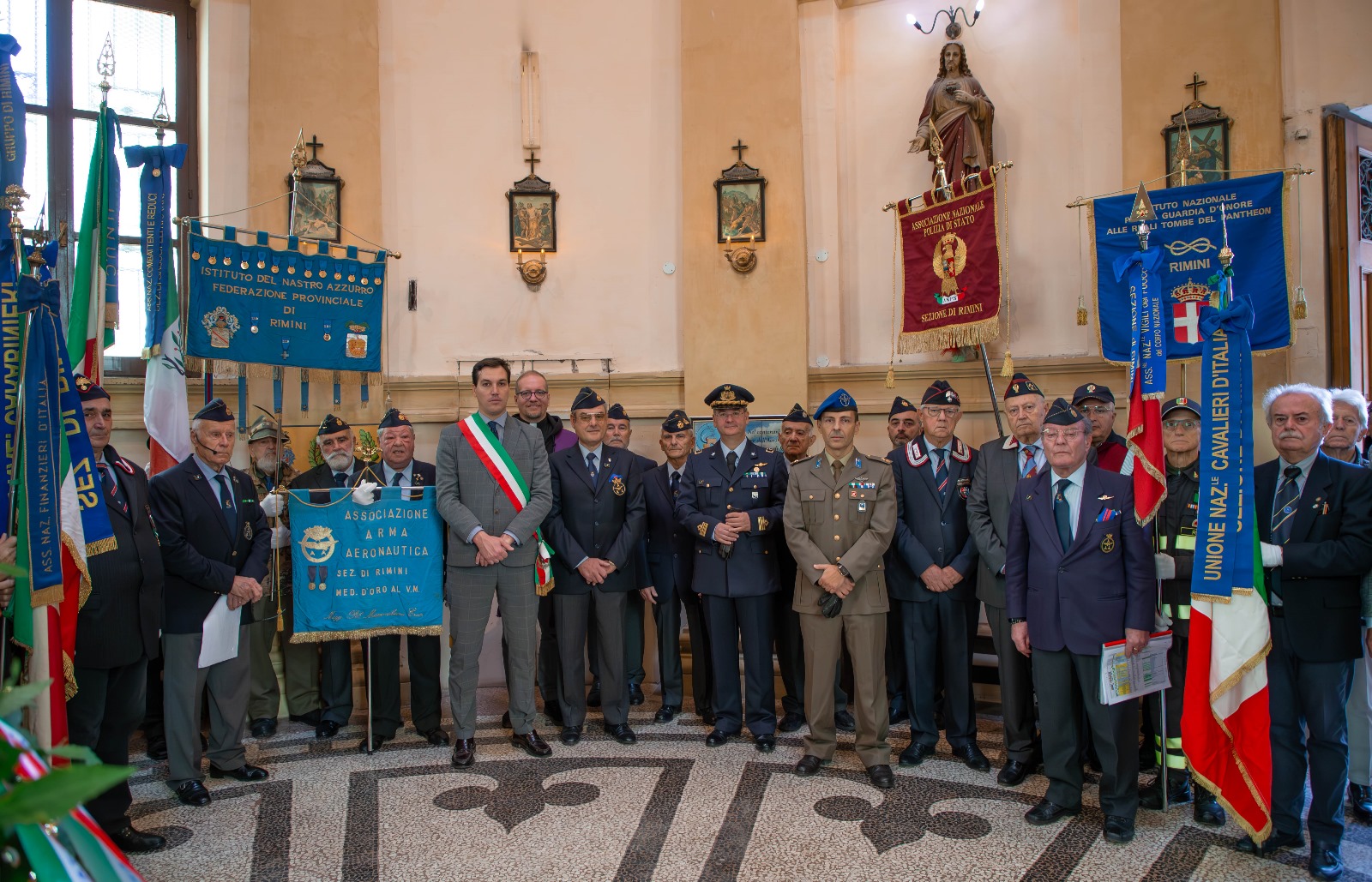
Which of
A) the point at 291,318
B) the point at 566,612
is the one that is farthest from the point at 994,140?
the point at 291,318

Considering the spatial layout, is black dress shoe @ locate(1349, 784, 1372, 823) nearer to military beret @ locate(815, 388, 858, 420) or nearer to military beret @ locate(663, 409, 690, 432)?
military beret @ locate(815, 388, 858, 420)

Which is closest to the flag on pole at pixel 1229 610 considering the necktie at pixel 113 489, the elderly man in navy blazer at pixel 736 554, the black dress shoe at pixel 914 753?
the black dress shoe at pixel 914 753

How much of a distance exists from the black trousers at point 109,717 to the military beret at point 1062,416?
134 inches

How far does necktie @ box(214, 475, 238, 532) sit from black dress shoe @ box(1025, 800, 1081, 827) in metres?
3.32

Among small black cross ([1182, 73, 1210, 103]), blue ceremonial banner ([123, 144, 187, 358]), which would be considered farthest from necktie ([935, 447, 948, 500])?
blue ceremonial banner ([123, 144, 187, 358])

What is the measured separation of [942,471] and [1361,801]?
6.36 feet

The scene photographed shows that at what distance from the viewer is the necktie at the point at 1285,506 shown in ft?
10.4

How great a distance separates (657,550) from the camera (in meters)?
4.82

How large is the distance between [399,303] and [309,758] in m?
3.50

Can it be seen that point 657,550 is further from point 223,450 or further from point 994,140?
point 994,140

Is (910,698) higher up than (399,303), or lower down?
lower down

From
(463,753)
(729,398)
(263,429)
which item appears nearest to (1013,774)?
(729,398)

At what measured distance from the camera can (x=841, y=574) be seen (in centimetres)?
384

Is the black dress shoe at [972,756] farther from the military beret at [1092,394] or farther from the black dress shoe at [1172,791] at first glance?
the military beret at [1092,394]
